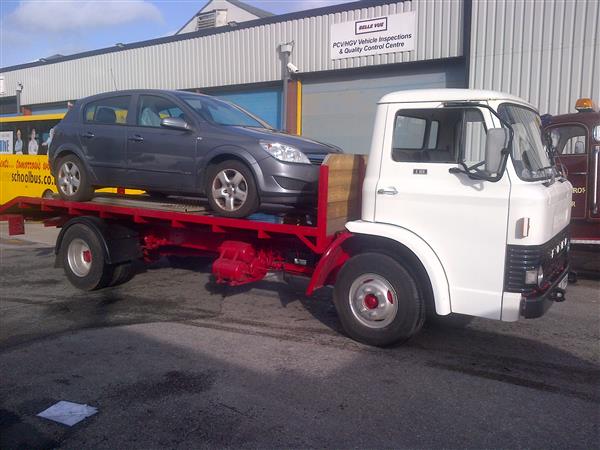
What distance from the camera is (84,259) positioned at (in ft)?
24.7

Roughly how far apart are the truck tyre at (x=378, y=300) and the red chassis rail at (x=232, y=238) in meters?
0.28

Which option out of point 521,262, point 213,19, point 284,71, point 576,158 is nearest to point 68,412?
point 521,262

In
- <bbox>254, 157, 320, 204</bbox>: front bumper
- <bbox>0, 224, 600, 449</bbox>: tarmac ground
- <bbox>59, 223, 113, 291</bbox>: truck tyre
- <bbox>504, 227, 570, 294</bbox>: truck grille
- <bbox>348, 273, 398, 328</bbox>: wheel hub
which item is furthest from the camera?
<bbox>59, 223, 113, 291</bbox>: truck tyre

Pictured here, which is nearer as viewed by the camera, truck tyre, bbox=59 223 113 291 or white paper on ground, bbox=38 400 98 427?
white paper on ground, bbox=38 400 98 427

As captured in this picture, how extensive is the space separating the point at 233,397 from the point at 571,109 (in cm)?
1054

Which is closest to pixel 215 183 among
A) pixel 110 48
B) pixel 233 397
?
pixel 233 397

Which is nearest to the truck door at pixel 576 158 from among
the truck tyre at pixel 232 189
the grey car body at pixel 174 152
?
the grey car body at pixel 174 152

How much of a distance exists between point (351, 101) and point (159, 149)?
372 inches

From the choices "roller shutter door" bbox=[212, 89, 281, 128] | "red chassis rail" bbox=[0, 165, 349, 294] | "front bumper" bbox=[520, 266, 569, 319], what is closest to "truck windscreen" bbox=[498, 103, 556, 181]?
"front bumper" bbox=[520, 266, 569, 319]

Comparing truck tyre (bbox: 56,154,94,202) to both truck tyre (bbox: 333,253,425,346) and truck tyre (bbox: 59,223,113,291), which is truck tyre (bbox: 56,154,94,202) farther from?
truck tyre (bbox: 333,253,425,346)

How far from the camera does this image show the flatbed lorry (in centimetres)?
450

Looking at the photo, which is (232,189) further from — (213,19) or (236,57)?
(213,19)

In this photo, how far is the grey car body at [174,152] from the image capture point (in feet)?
19.2

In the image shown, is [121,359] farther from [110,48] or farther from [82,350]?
[110,48]
